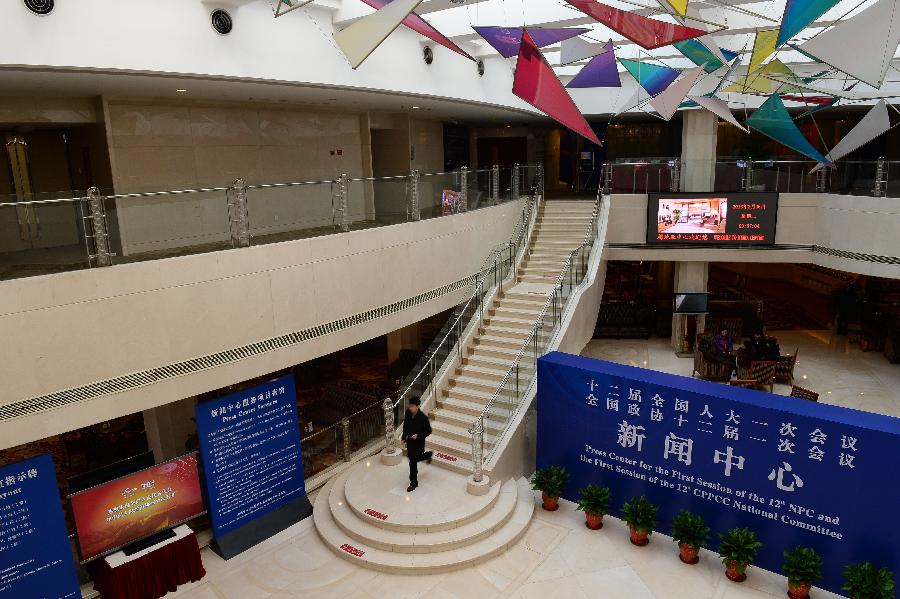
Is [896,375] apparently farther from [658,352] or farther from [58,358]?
[58,358]

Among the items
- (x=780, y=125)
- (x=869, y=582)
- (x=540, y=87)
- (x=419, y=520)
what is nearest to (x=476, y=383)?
(x=419, y=520)

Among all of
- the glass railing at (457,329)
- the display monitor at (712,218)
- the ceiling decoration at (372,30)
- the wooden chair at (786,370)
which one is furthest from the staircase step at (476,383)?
the display monitor at (712,218)

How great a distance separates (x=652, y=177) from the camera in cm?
1873

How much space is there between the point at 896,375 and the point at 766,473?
446 inches

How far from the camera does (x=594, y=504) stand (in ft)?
31.8

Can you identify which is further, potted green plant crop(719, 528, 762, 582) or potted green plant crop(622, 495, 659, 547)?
potted green plant crop(622, 495, 659, 547)

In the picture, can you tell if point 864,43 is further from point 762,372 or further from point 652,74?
point 762,372

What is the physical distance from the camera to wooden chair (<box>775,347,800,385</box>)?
1580 cm

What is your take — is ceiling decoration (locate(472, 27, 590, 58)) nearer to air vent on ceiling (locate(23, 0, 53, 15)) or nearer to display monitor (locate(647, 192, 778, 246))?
air vent on ceiling (locate(23, 0, 53, 15))

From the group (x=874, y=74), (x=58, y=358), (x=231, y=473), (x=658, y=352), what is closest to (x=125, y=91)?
(x=58, y=358)

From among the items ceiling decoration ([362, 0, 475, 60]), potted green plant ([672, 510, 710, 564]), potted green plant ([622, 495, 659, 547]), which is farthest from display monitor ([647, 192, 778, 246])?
potted green plant ([672, 510, 710, 564])

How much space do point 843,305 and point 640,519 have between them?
608 inches

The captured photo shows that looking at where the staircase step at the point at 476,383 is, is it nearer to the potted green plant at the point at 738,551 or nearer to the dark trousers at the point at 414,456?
the dark trousers at the point at 414,456

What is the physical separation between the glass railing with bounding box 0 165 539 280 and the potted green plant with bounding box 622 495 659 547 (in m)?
6.48
